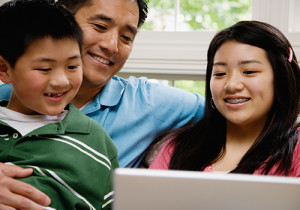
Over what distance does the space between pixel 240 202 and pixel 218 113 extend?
36.2 inches

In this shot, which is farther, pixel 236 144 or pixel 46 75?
pixel 236 144

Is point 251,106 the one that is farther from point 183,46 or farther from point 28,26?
point 183,46

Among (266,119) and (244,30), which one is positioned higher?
(244,30)

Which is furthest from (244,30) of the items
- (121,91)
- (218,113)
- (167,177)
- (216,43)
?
(167,177)

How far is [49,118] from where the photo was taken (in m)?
1.33

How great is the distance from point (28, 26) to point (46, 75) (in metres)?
0.18

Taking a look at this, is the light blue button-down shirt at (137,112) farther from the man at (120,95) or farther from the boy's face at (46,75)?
the boy's face at (46,75)

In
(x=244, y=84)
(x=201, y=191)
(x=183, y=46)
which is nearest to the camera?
(x=201, y=191)

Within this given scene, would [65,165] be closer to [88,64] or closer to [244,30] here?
[88,64]

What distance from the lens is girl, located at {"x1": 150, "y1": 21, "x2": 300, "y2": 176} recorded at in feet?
4.67

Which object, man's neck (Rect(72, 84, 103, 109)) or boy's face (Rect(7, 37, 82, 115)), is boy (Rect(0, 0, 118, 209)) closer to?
boy's face (Rect(7, 37, 82, 115))

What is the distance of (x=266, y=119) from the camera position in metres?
1.54

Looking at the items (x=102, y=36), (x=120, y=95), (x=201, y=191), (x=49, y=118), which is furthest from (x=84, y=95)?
(x=201, y=191)

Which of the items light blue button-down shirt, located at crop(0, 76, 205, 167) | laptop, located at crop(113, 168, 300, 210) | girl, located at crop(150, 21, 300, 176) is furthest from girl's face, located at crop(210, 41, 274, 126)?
Answer: laptop, located at crop(113, 168, 300, 210)
